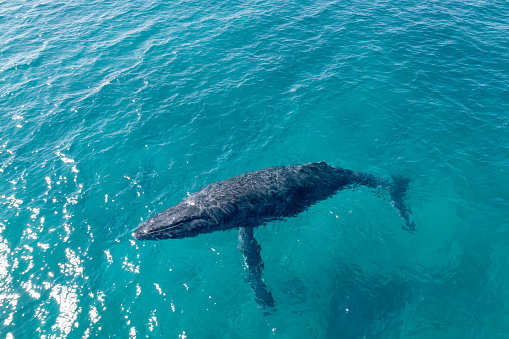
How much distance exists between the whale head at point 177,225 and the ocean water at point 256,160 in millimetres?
2019

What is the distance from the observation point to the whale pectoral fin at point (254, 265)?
2244 cm

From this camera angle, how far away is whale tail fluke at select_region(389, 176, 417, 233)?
26944 millimetres

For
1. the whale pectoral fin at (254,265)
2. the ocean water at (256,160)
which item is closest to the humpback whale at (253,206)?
the whale pectoral fin at (254,265)

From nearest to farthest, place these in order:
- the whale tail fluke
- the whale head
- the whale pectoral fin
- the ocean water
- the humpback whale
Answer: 1. the ocean water
2. the whale pectoral fin
3. the whale head
4. the humpback whale
5. the whale tail fluke

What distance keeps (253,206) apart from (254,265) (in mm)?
4769

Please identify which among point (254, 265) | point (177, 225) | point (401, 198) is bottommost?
point (401, 198)

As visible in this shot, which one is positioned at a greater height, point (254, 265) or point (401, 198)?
point (254, 265)

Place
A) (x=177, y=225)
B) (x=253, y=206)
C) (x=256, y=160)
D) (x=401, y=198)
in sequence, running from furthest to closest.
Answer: (x=256, y=160), (x=401, y=198), (x=253, y=206), (x=177, y=225)

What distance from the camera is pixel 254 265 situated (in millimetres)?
24156

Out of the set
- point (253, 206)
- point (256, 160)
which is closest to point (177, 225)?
point (253, 206)

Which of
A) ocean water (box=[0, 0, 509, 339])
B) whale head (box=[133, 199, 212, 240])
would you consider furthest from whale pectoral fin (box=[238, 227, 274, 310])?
whale head (box=[133, 199, 212, 240])

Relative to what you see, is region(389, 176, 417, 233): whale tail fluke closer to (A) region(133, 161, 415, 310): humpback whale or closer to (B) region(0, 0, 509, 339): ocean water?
(A) region(133, 161, 415, 310): humpback whale

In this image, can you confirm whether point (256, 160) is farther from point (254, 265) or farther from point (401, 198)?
point (401, 198)

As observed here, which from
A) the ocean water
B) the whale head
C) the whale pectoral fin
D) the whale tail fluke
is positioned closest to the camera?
the ocean water
